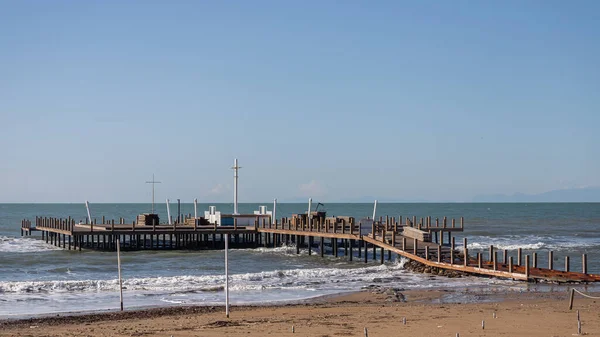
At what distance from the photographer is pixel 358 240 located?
49031 millimetres

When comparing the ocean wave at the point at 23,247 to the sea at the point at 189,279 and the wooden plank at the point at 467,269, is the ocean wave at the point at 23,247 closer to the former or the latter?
the sea at the point at 189,279

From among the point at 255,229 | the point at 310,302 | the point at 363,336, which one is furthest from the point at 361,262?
the point at 363,336

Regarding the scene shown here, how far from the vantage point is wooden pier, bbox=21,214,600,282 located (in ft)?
106

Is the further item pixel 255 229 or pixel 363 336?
pixel 255 229

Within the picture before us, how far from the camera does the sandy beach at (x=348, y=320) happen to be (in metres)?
19.7

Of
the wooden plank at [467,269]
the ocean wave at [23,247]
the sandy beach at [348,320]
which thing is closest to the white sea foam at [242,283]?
the wooden plank at [467,269]

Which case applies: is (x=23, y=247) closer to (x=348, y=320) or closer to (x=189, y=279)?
(x=189, y=279)

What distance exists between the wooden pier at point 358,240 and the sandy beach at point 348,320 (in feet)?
16.3

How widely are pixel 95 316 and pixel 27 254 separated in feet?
104

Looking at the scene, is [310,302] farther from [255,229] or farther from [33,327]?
[255,229]

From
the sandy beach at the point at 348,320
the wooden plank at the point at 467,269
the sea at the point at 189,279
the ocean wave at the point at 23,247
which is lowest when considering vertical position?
the ocean wave at the point at 23,247

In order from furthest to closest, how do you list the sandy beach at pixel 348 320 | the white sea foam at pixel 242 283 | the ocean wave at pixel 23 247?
the ocean wave at pixel 23 247, the white sea foam at pixel 242 283, the sandy beach at pixel 348 320

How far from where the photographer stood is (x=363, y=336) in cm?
1883

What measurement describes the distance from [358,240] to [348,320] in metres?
27.3
